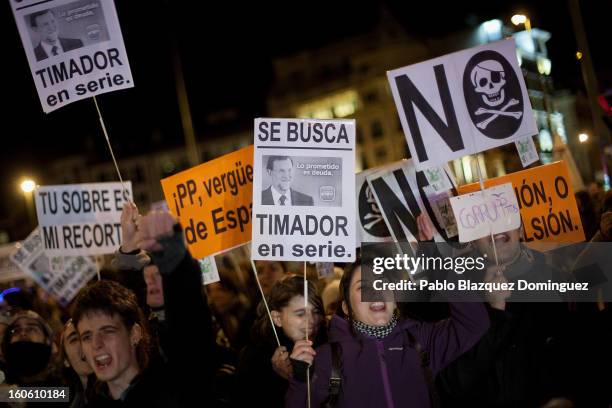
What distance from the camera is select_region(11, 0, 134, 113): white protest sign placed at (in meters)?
4.78

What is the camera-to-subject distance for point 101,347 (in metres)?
3.48

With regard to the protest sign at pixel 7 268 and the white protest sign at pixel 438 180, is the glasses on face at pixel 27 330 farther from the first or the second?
the protest sign at pixel 7 268

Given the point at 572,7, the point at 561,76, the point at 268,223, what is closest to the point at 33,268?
the point at 268,223

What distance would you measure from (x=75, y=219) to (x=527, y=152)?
4.68 m

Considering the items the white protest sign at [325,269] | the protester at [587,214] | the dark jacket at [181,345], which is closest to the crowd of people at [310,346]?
the dark jacket at [181,345]

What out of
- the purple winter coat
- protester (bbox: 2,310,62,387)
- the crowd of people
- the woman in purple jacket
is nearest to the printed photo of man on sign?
the crowd of people

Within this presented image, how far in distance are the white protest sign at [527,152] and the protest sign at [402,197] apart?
1.30 metres

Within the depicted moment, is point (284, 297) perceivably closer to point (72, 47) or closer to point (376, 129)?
point (72, 47)

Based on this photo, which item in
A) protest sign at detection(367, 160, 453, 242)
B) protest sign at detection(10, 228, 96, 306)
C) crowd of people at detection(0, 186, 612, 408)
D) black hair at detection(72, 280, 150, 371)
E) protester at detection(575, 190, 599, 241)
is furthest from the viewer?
protest sign at detection(10, 228, 96, 306)

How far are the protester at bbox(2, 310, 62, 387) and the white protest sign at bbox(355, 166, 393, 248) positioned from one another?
8.77 ft

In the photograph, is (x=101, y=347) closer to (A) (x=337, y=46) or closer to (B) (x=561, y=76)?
(B) (x=561, y=76)

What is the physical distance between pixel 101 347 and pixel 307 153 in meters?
1.86

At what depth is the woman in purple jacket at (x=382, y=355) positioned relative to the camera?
378 cm

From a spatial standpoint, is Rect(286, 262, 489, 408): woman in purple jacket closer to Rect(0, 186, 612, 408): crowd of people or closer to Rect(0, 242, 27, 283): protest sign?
Rect(0, 186, 612, 408): crowd of people
